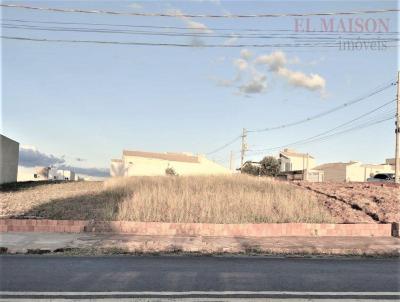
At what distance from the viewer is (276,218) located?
1516 centimetres

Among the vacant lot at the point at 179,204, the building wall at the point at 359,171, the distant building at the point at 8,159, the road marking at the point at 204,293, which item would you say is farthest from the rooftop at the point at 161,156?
the road marking at the point at 204,293

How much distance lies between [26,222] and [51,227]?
671 millimetres

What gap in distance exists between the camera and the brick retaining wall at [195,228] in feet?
44.1

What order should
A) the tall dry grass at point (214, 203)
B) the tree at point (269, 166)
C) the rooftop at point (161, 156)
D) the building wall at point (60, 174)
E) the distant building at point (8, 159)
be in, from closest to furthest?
the tall dry grass at point (214, 203) → the distant building at point (8, 159) → the tree at point (269, 166) → the rooftop at point (161, 156) → the building wall at point (60, 174)

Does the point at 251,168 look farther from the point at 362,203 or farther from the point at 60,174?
the point at 362,203

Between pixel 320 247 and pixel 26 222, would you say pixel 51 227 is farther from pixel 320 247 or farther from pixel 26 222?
pixel 320 247

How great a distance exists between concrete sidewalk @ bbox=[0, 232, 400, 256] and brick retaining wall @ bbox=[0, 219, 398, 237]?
1.35 feet

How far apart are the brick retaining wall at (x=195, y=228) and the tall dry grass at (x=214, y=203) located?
912mm

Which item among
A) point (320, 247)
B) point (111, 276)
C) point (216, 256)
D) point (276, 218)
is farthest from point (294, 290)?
point (276, 218)

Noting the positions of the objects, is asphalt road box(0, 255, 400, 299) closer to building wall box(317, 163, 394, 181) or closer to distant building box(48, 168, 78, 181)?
building wall box(317, 163, 394, 181)

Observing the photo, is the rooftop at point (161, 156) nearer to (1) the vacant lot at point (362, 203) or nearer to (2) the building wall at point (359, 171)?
(2) the building wall at point (359, 171)

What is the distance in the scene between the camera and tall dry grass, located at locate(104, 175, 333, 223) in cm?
1493

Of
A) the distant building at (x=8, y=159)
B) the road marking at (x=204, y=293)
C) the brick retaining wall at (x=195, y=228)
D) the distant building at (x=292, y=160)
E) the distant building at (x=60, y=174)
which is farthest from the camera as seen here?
the distant building at (x=292, y=160)

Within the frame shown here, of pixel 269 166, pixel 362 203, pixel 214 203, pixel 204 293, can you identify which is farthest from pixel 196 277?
pixel 269 166
